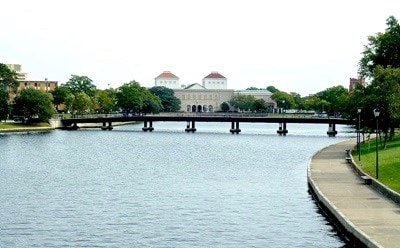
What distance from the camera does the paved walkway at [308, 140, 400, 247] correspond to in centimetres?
2872

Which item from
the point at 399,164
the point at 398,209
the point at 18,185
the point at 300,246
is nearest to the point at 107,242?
the point at 300,246

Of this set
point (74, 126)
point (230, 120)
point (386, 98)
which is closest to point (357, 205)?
point (386, 98)

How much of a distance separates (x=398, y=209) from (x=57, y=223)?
50.8 feet

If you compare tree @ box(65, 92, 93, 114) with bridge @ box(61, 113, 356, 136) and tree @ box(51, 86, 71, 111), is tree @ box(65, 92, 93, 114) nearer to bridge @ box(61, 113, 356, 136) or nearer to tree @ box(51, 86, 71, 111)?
tree @ box(51, 86, 71, 111)

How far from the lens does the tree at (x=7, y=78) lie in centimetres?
16100

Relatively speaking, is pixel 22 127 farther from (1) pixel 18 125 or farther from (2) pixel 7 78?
(2) pixel 7 78

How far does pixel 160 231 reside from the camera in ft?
111

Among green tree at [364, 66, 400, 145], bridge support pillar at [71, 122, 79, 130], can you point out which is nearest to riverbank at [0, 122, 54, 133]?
bridge support pillar at [71, 122, 79, 130]

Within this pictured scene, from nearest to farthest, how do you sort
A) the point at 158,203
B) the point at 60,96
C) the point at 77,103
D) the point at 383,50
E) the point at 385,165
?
the point at 158,203 < the point at 385,165 < the point at 383,50 < the point at 77,103 < the point at 60,96

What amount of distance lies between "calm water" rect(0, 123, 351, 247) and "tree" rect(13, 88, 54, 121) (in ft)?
229

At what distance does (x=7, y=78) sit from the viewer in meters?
162

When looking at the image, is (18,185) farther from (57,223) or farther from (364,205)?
(364,205)

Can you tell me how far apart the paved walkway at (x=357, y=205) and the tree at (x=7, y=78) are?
385 ft

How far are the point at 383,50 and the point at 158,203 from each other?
62672 mm
